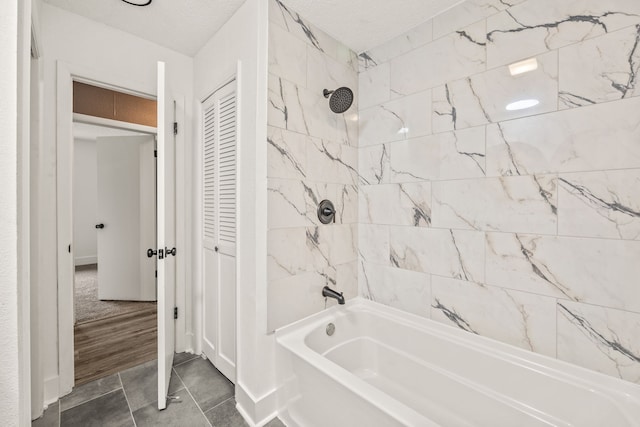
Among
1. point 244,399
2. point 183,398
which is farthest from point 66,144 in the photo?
point 244,399

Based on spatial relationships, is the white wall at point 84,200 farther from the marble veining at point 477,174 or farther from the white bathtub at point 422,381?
the white bathtub at point 422,381

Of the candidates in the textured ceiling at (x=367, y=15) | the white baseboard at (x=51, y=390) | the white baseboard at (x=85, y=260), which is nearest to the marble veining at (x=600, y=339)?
the textured ceiling at (x=367, y=15)

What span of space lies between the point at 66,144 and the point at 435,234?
2451mm

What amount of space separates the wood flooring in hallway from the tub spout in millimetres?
1548

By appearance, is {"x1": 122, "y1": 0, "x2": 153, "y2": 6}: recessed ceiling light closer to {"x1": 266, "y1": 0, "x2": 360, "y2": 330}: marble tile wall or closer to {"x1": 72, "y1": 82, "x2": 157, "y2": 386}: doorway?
{"x1": 266, "y1": 0, "x2": 360, "y2": 330}: marble tile wall

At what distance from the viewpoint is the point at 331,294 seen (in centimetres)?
178

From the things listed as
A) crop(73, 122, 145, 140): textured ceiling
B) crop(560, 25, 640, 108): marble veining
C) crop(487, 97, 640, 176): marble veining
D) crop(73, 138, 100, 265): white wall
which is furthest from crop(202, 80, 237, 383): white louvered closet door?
crop(73, 138, 100, 265): white wall

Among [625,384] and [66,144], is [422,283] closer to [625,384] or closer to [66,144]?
[625,384]

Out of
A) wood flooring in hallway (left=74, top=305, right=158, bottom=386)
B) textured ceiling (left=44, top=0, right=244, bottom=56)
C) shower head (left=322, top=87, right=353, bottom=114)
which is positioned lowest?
wood flooring in hallway (left=74, top=305, right=158, bottom=386)

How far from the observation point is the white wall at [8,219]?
0.78 meters

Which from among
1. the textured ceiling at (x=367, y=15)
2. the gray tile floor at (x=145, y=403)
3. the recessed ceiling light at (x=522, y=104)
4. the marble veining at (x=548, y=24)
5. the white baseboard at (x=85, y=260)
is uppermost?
the textured ceiling at (x=367, y=15)

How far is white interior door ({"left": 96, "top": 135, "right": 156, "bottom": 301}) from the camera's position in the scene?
10.7 feet

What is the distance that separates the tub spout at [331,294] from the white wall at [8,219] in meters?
1.38

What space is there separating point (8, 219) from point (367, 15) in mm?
1981
